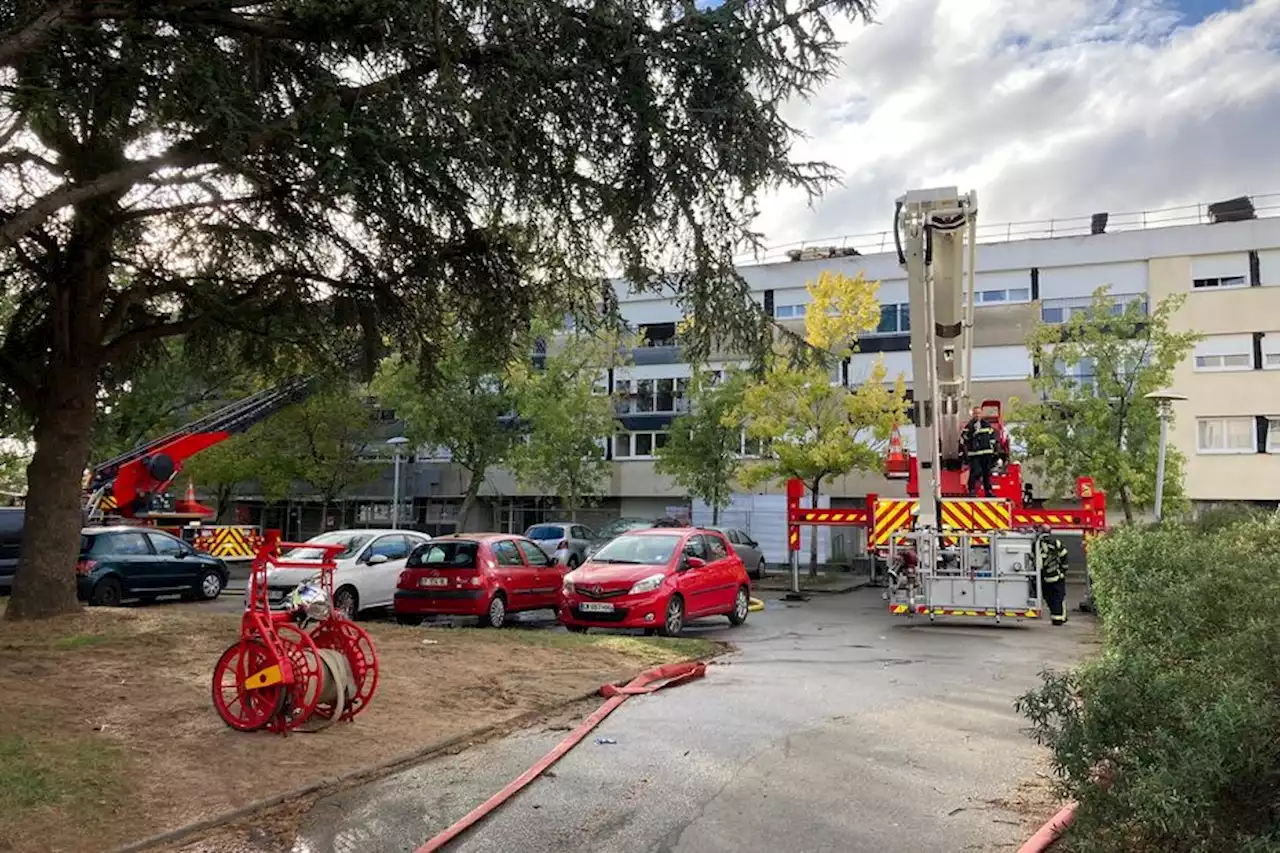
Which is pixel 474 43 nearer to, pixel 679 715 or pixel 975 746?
pixel 679 715

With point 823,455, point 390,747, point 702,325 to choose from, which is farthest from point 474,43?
point 823,455

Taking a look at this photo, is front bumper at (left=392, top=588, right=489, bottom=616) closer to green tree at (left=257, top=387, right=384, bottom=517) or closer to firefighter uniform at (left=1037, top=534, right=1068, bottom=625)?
firefighter uniform at (left=1037, top=534, right=1068, bottom=625)

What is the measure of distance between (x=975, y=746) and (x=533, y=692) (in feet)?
12.6

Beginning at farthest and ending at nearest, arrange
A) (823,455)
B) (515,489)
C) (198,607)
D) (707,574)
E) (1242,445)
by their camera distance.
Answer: (515,489) < (1242,445) < (823,455) < (198,607) < (707,574)

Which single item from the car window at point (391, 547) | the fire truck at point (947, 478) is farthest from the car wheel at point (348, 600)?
the fire truck at point (947, 478)

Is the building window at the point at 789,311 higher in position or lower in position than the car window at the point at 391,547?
higher

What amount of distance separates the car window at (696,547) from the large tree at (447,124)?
5.64 m

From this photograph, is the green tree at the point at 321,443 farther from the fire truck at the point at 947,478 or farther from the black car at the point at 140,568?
the fire truck at the point at 947,478

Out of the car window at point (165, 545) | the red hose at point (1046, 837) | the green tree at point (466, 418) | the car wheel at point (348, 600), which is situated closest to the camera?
the red hose at point (1046, 837)

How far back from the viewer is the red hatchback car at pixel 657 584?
44.7 ft

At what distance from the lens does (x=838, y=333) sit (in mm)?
27078

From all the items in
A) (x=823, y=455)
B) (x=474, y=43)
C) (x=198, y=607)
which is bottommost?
(x=198, y=607)

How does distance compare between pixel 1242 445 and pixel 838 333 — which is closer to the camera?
pixel 838 333

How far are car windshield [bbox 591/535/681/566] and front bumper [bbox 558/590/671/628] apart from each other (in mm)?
874
